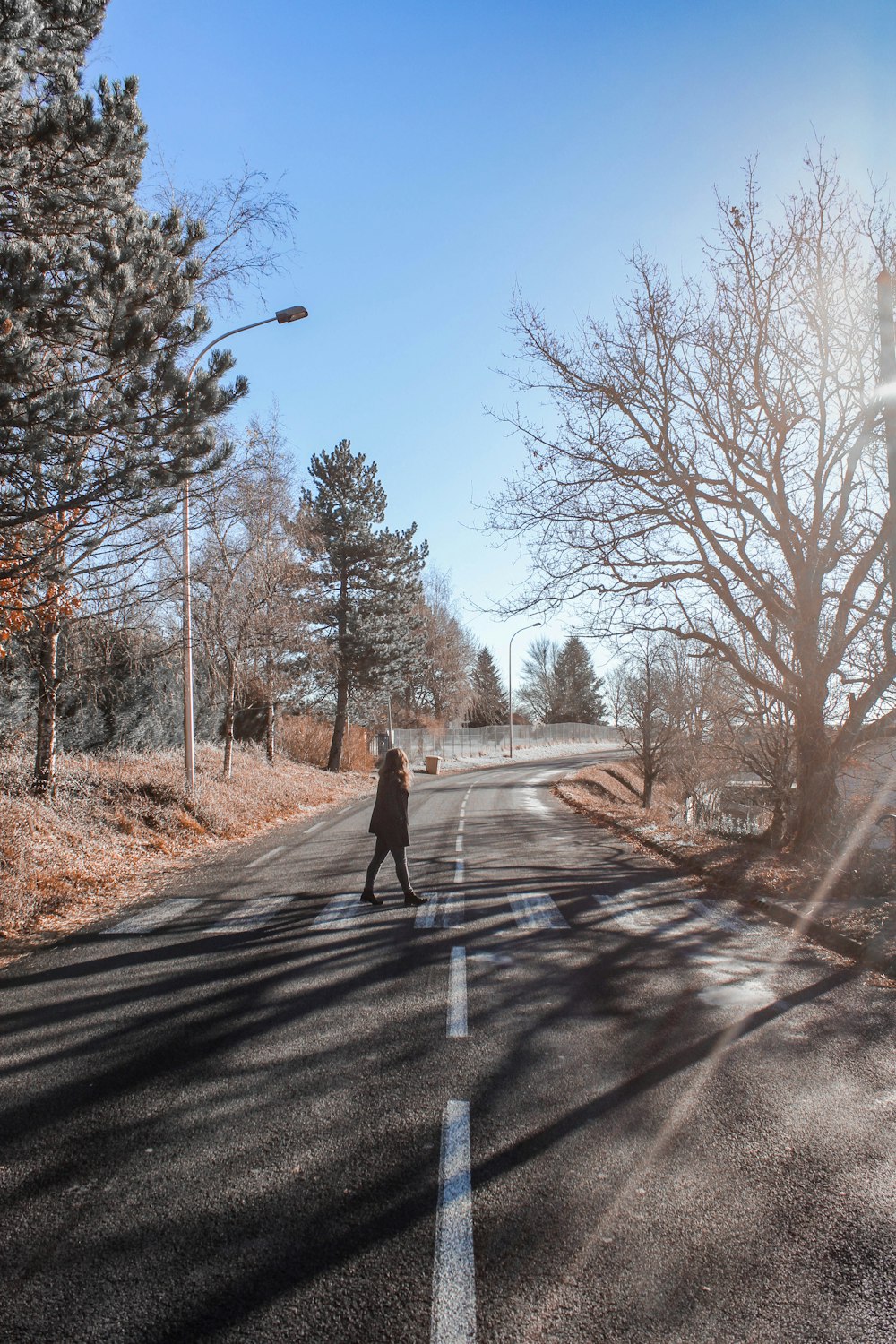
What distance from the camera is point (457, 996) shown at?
20.4 feet

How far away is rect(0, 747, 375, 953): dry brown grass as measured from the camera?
943 cm

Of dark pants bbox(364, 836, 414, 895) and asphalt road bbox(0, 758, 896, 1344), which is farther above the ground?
dark pants bbox(364, 836, 414, 895)

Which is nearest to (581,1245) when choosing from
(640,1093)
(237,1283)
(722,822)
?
(237,1283)

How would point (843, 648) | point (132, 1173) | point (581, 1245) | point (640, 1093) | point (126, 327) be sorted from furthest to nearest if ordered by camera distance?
point (843, 648)
point (126, 327)
point (640, 1093)
point (132, 1173)
point (581, 1245)

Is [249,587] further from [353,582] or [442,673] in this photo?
[442,673]

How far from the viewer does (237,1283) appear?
114 inches

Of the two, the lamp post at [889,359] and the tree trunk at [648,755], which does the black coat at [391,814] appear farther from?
the tree trunk at [648,755]

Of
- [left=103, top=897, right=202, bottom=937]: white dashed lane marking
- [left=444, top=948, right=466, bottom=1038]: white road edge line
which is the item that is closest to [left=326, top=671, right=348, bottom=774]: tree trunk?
[left=103, top=897, right=202, bottom=937]: white dashed lane marking

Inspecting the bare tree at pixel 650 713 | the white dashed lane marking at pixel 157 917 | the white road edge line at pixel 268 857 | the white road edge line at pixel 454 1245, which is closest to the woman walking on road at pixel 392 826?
the white dashed lane marking at pixel 157 917

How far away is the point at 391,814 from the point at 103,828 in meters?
5.99

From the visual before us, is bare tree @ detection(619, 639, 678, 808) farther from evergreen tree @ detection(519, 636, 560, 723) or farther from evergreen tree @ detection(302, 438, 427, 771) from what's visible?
evergreen tree @ detection(519, 636, 560, 723)

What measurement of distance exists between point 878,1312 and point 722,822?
30819mm

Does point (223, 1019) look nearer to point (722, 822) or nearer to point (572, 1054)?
point (572, 1054)

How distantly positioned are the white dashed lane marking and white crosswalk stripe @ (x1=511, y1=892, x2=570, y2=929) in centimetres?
354
